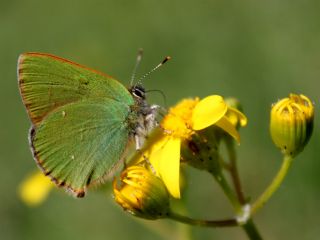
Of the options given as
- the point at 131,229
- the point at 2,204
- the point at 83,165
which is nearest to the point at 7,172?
the point at 2,204

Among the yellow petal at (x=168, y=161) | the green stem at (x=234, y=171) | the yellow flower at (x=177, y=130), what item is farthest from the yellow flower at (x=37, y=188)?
the green stem at (x=234, y=171)

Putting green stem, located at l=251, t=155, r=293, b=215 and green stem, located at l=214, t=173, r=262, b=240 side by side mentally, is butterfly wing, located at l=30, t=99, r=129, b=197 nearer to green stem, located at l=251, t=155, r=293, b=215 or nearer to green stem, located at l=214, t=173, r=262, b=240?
green stem, located at l=214, t=173, r=262, b=240

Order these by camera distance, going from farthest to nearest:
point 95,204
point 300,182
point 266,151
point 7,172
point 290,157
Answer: point 7,172 → point 95,204 → point 266,151 → point 300,182 → point 290,157

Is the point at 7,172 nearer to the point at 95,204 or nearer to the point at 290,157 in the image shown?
the point at 95,204

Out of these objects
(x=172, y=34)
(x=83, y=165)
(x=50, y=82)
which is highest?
Result: (x=50, y=82)

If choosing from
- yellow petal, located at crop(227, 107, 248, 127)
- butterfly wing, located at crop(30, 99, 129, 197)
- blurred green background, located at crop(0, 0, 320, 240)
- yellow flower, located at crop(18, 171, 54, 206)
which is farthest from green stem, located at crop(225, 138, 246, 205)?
yellow flower, located at crop(18, 171, 54, 206)

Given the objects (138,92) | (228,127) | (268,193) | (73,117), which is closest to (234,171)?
(228,127)

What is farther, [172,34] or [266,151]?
[172,34]
